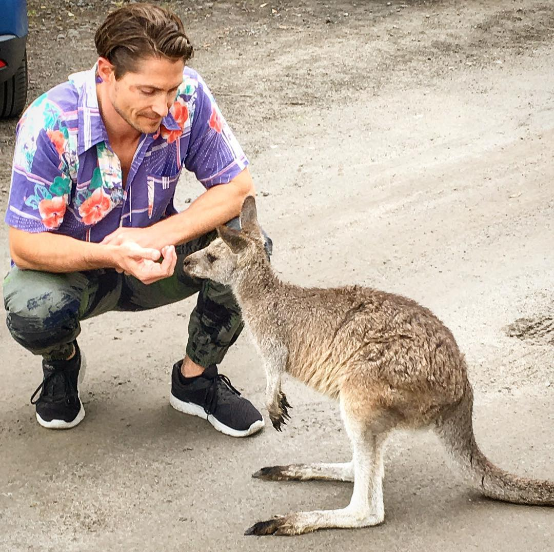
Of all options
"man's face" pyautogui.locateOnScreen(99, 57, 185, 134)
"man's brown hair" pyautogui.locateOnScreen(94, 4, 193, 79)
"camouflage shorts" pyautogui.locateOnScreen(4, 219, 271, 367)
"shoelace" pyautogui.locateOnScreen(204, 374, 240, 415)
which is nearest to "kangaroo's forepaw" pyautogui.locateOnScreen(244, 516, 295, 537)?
"shoelace" pyautogui.locateOnScreen(204, 374, 240, 415)

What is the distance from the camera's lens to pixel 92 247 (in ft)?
9.98

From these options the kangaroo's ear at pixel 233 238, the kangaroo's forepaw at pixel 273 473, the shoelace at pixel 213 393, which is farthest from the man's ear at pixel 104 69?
the kangaroo's forepaw at pixel 273 473

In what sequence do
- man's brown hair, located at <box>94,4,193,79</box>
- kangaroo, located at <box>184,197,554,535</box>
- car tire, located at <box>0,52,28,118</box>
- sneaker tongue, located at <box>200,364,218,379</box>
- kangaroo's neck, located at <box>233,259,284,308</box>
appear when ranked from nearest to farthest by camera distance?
kangaroo, located at <box>184,197,554,535</box>
man's brown hair, located at <box>94,4,193,79</box>
kangaroo's neck, located at <box>233,259,284,308</box>
sneaker tongue, located at <box>200,364,218,379</box>
car tire, located at <box>0,52,28,118</box>

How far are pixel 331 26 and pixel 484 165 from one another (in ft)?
9.98

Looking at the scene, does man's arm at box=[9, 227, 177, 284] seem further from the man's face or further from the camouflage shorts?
the man's face

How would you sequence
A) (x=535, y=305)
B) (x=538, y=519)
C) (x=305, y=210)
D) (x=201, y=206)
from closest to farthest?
(x=538, y=519)
(x=201, y=206)
(x=535, y=305)
(x=305, y=210)

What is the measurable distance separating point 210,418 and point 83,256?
0.81m

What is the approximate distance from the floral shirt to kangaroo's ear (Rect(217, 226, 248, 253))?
0.37 m

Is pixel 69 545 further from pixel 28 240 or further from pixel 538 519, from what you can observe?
pixel 538 519

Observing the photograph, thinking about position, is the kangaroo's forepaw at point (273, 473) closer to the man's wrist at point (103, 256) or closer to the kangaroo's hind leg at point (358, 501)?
the kangaroo's hind leg at point (358, 501)

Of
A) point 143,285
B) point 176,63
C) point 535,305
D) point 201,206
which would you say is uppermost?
point 176,63

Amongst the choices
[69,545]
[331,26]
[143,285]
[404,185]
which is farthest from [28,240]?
[331,26]

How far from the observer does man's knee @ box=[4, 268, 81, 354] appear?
10.3 ft

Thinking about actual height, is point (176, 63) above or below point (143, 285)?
above
